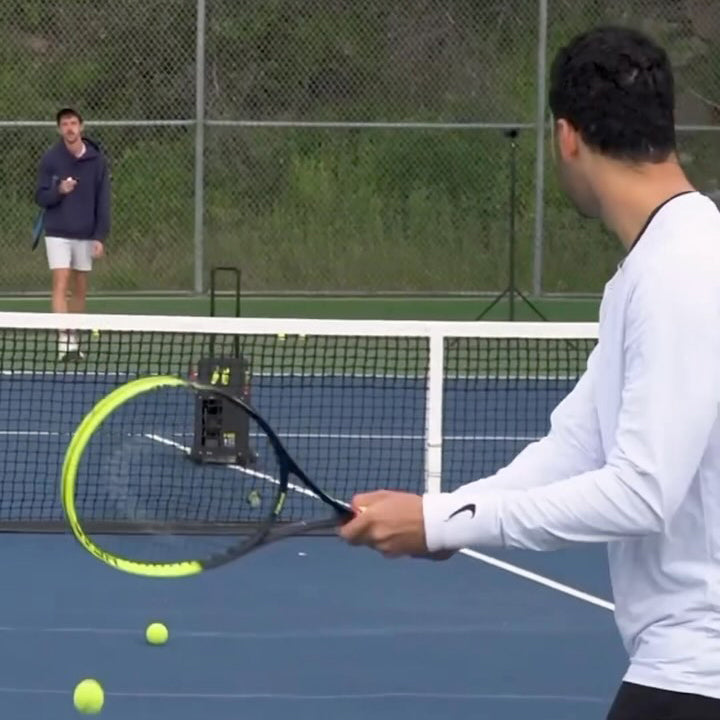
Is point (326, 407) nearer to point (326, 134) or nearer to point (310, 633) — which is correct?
point (310, 633)

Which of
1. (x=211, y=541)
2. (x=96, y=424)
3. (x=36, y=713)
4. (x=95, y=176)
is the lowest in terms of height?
(x=36, y=713)

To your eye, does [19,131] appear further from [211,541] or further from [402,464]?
[211,541]

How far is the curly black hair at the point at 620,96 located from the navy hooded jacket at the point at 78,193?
986 cm

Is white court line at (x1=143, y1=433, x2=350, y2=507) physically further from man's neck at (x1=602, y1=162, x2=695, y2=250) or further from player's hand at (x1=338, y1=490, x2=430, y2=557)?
man's neck at (x1=602, y1=162, x2=695, y2=250)

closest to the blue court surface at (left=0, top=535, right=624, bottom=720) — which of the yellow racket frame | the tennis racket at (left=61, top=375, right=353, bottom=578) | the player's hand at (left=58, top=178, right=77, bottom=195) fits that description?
the tennis racket at (left=61, top=375, right=353, bottom=578)

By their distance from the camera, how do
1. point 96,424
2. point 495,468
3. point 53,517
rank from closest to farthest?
point 96,424, point 53,517, point 495,468

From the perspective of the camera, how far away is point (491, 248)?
14234mm

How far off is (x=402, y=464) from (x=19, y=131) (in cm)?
645

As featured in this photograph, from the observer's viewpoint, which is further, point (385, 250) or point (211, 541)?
point (385, 250)

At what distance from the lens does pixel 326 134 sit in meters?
14.4

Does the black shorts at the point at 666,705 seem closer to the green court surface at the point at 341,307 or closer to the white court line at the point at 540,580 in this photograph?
the white court line at the point at 540,580

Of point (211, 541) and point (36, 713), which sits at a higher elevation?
point (211, 541)

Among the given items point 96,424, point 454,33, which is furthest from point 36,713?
point 454,33

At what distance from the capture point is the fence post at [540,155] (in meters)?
13.6
